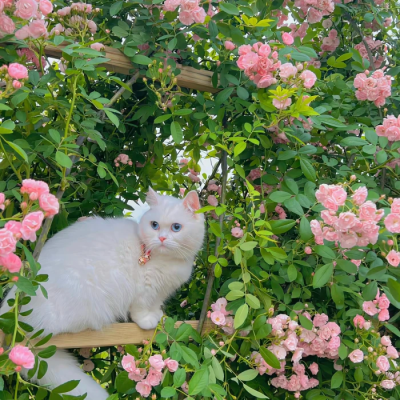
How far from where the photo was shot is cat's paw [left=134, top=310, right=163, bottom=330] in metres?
1.31

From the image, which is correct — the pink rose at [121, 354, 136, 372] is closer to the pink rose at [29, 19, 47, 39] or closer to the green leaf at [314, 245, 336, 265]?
the green leaf at [314, 245, 336, 265]

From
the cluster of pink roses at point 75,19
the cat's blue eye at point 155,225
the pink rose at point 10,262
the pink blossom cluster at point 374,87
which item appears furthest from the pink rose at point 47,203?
the pink blossom cluster at point 374,87

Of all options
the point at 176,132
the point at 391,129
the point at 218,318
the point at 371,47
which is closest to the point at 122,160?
the point at 176,132

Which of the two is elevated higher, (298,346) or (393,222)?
(393,222)

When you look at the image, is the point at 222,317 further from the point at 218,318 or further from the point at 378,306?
the point at 378,306

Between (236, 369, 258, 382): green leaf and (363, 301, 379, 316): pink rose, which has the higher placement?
(363, 301, 379, 316): pink rose

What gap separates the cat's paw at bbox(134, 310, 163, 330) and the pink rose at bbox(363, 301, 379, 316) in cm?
61

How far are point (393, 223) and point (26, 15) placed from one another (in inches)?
39.9

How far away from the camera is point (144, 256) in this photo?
1371 mm

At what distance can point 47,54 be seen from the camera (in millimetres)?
1341

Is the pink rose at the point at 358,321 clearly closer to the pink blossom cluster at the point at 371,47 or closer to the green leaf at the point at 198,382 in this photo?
the green leaf at the point at 198,382

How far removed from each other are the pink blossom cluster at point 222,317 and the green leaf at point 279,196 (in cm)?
33

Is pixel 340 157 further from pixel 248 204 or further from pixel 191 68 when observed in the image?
pixel 191 68

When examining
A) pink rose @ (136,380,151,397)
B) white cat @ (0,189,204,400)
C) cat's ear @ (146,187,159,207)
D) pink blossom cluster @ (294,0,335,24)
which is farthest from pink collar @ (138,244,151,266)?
pink blossom cluster @ (294,0,335,24)
